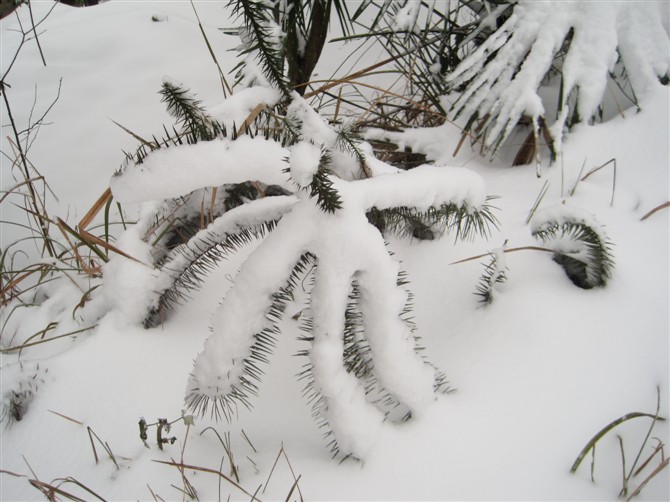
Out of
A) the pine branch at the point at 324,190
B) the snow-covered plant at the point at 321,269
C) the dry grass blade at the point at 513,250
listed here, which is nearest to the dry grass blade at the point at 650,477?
the snow-covered plant at the point at 321,269

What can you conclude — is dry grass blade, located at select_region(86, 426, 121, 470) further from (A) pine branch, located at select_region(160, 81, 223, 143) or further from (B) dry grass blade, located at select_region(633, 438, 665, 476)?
(B) dry grass blade, located at select_region(633, 438, 665, 476)

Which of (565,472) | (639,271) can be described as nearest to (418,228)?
(639,271)

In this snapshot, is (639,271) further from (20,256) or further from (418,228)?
(20,256)

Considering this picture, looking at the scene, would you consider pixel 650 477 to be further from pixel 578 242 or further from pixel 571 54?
pixel 571 54

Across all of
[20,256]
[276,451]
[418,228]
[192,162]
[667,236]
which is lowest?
[20,256]

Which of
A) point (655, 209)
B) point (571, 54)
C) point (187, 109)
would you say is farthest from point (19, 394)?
point (571, 54)

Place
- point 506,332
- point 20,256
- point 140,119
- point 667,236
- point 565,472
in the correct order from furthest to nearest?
1. point 140,119
2. point 20,256
3. point 667,236
4. point 506,332
5. point 565,472
